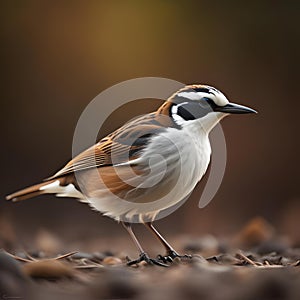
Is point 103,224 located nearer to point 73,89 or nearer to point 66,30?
point 73,89

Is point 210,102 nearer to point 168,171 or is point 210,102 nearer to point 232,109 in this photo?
point 232,109

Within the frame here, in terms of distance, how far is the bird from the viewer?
1.56 metres

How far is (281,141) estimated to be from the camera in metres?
3.03

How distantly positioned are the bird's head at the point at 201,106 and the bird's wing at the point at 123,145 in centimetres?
4

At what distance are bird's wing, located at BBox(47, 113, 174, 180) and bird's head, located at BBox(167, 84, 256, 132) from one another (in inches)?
1.7

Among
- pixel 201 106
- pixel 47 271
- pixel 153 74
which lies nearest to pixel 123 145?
pixel 201 106

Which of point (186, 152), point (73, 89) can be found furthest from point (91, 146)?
point (73, 89)

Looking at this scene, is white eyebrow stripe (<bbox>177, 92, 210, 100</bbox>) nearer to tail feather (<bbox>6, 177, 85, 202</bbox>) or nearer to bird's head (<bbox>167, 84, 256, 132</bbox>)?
bird's head (<bbox>167, 84, 256, 132</bbox>)

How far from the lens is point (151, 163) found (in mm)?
1579

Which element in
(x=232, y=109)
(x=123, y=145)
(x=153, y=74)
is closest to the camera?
(x=232, y=109)

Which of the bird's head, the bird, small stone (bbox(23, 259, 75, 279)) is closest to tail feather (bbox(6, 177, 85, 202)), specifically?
the bird

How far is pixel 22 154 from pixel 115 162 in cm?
97

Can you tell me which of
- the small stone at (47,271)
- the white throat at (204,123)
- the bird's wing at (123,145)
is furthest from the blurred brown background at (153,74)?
the small stone at (47,271)

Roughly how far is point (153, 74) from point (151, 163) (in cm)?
72
